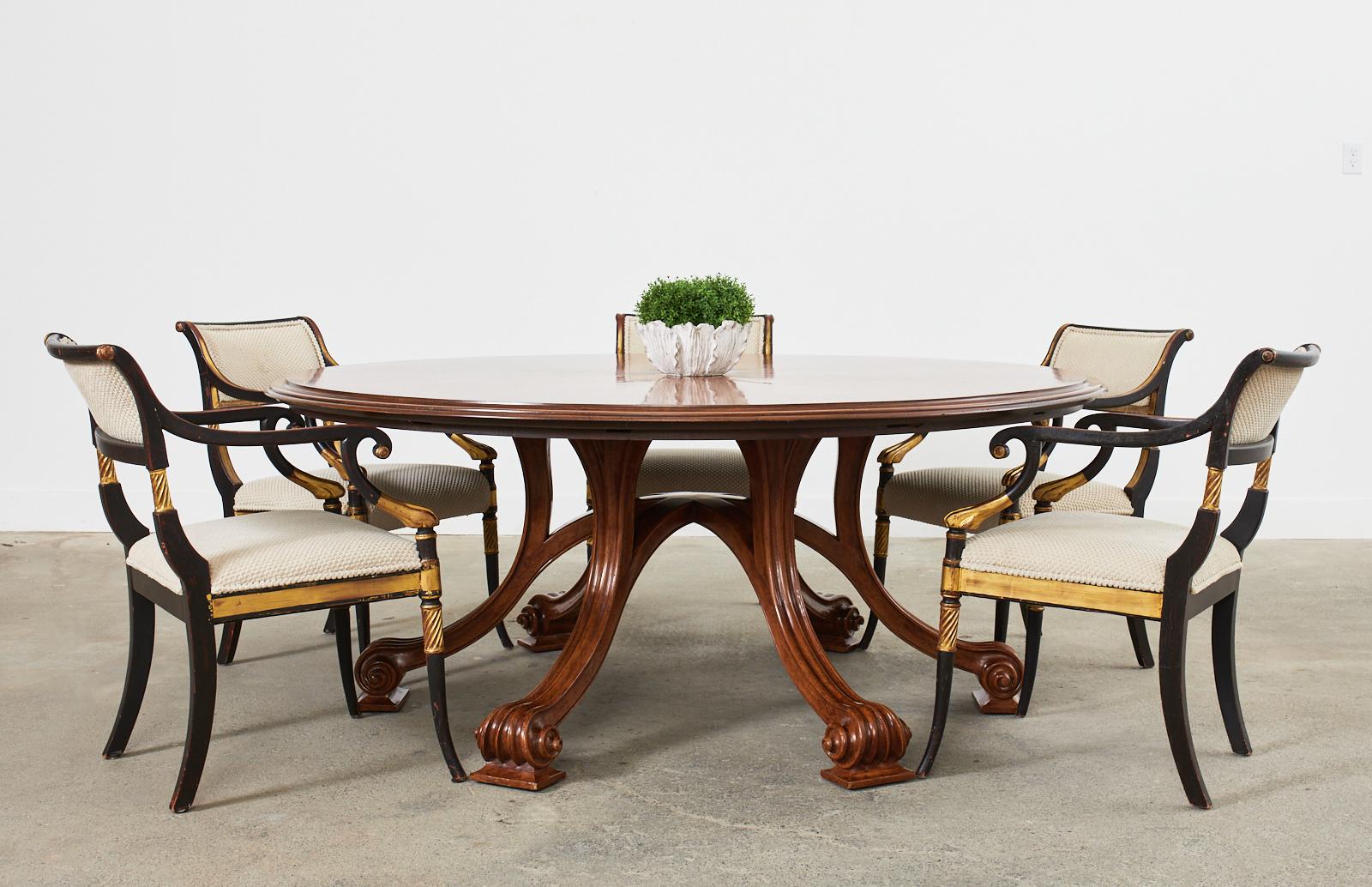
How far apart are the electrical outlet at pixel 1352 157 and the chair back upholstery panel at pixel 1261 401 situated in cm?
293

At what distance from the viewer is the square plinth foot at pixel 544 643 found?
3105 mm

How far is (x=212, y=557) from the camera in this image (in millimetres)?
2018

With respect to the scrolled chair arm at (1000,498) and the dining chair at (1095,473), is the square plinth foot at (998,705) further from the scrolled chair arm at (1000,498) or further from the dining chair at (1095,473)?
the scrolled chair arm at (1000,498)

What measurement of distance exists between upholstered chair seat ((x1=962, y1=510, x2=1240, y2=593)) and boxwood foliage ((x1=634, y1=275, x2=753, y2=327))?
0.67 metres

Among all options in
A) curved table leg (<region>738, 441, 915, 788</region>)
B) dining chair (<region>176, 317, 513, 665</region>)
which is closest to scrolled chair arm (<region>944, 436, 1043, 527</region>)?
curved table leg (<region>738, 441, 915, 788</region>)

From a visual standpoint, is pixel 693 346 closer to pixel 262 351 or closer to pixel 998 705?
pixel 998 705

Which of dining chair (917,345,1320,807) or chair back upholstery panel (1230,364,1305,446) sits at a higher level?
chair back upholstery panel (1230,364,1305,446)

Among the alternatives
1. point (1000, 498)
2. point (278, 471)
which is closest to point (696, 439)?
point (1000, 498)

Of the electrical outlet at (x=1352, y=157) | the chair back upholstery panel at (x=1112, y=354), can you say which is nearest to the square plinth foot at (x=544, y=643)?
the chair back upholstery panel at (x=1112, y=354)

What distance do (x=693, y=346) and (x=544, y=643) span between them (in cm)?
105

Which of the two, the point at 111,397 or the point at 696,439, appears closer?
the point at 696,439

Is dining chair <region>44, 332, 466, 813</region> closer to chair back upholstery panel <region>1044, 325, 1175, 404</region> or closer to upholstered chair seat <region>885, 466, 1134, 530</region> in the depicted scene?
upholstered chair seat <region>885, 466, 1134, 530</region>

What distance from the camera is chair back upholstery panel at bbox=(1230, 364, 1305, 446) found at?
2.04 m

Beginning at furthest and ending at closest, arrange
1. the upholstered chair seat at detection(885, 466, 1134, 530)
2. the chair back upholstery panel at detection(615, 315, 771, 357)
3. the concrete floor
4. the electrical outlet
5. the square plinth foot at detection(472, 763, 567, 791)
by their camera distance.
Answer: the electrical outlet
the chair back upholstery panel at detection(615, 315, 771, 357)
the upholstered chair seat at detection(885, 466, 1134, 530)
the square plinth foot at detection(472, 763, 567, 791)
the concrete floor
